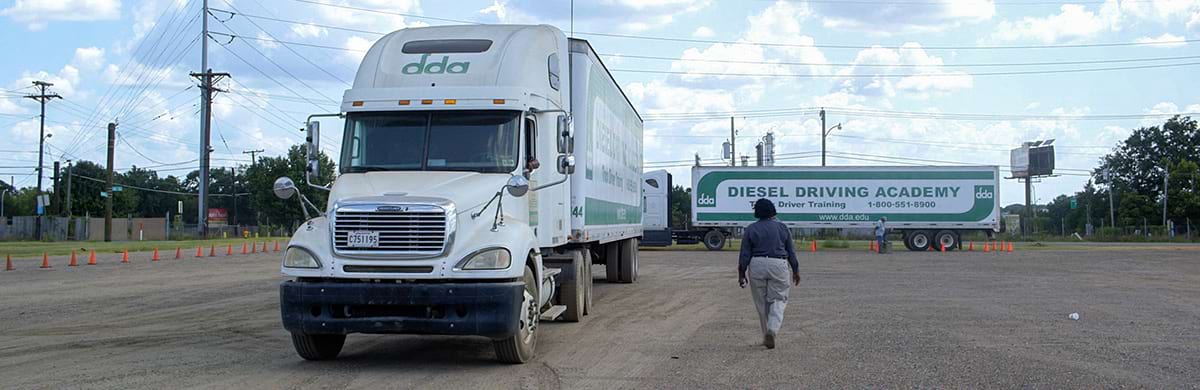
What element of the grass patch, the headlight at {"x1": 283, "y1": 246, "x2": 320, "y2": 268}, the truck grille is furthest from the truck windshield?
the grass patch

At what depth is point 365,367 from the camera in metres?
9.17

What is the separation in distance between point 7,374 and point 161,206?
125496 mm

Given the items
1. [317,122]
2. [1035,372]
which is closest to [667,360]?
[1035,372]

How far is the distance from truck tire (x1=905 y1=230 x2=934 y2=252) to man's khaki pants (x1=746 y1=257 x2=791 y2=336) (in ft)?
113

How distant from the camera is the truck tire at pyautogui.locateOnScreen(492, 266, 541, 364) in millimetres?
8992

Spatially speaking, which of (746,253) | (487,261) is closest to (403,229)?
(487,261)

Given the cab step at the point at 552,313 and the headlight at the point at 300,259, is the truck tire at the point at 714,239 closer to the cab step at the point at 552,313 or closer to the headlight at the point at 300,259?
the cab step at the point at 552,313

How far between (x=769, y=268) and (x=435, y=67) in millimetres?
3880

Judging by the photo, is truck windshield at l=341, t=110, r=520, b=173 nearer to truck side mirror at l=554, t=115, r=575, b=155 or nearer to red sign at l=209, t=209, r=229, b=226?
truck side mirror at l=554, t=115, r=575, b=155

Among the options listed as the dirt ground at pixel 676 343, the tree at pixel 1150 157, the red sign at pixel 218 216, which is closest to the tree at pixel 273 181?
the red sign at pixel 218 216

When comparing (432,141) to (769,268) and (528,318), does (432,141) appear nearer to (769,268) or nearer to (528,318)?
(528,318)

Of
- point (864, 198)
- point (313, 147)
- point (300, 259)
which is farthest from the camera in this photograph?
point (864, 198)

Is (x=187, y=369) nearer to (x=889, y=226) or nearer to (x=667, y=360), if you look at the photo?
(x=667, y=360)

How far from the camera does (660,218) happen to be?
4078 cm
